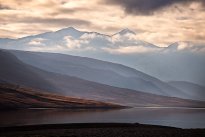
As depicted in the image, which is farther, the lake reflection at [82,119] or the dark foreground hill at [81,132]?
the lake reflection at [82,119]

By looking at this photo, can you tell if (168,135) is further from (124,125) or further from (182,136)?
(124,125)

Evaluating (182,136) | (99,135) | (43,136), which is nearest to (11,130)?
(43,136)

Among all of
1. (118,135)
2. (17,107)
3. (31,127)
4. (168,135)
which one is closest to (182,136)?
(168,135)

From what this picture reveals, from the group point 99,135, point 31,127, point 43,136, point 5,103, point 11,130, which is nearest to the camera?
point 43,136

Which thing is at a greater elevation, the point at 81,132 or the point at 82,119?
the point at 82,119

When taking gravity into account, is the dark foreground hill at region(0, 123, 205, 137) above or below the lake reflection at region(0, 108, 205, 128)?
below

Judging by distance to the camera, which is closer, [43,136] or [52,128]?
[43,136]

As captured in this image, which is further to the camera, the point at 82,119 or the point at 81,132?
the point at 82,119

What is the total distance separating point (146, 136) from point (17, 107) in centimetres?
12614

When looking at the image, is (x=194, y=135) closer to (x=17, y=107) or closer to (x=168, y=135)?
(x=168, y=135)

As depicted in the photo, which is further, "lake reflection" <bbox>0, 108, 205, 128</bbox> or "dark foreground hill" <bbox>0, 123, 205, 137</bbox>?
"lake reflection" <bbox>0, 108, 205, 128</bbox>

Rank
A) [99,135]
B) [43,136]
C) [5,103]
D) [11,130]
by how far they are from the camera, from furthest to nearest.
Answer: [5,103] → [11,130] → [99,135] → [43,136]

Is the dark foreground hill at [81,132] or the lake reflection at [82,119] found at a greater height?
the lake reflection at [82,119]

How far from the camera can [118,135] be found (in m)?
69.9
